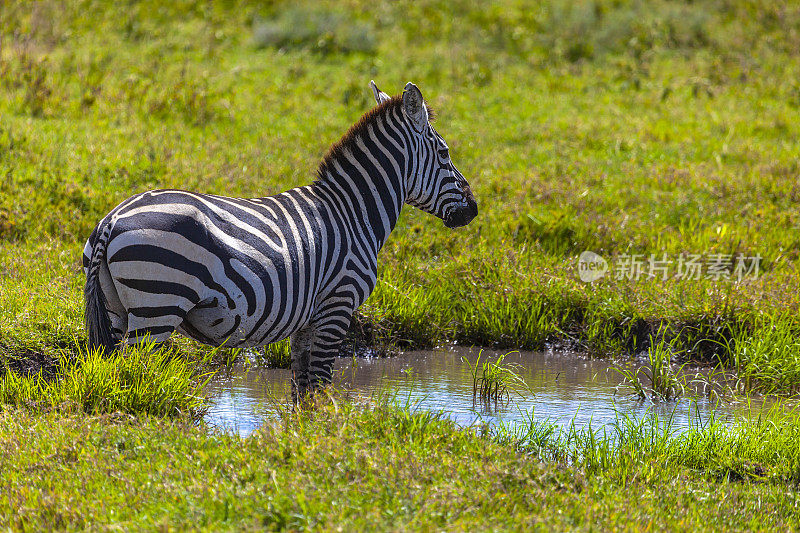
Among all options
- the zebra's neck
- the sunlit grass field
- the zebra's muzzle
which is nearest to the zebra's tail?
the sunlit grass field

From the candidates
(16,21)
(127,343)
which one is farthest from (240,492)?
(16,21)

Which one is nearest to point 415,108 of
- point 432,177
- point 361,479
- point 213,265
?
point 432,177

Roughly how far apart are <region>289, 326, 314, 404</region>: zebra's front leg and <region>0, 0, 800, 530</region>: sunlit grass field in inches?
21.5

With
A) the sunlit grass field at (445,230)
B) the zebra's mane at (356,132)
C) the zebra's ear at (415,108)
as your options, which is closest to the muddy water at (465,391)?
the sunlit grass field at (445,230)

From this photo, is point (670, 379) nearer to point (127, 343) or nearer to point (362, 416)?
point (362, 416)

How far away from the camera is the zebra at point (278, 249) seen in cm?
485

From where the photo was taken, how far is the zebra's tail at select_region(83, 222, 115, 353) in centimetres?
488

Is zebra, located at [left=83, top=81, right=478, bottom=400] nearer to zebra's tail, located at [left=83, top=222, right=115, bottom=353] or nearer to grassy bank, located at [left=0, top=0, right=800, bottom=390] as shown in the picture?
zebra's tail, located at [left=83, top=222, right=115, bottom=353]

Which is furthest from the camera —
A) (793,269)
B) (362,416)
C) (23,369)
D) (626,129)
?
(626,129)

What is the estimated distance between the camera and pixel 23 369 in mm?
6430

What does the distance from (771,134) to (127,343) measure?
36.6ft

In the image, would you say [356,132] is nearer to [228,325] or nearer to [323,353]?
[323,353]

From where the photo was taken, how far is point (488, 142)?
12664mm

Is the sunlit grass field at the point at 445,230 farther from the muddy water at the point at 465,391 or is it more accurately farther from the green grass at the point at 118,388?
the muddy water at the point at 465,391
